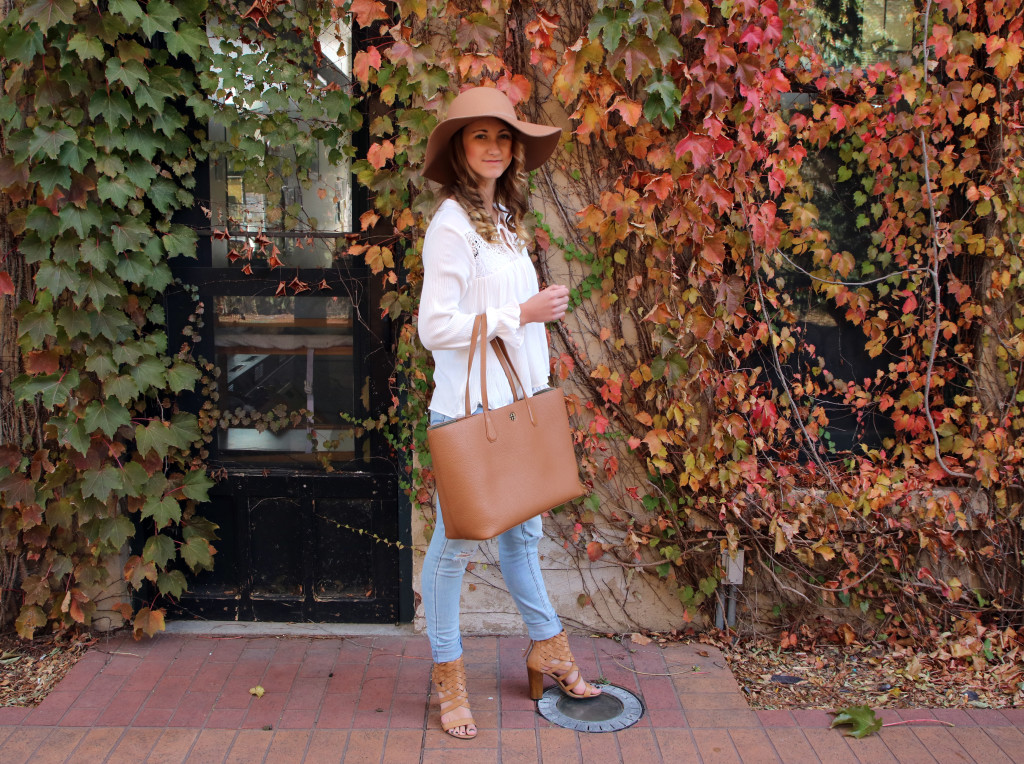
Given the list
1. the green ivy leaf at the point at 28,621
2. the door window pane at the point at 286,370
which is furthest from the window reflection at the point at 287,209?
the green ivy leaf at the point at 28,621

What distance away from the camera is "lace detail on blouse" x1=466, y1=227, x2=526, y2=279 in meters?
2.39

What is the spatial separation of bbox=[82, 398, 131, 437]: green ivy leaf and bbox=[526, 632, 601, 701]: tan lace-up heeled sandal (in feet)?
5.60

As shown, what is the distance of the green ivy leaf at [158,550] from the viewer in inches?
126

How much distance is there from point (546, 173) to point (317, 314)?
1063mm

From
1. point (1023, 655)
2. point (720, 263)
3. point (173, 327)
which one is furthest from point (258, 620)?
point (1023, 655)

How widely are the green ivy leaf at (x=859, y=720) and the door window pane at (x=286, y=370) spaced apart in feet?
6.68

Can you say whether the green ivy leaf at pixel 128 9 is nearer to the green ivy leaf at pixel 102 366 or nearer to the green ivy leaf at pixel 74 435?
the green ivy leaf at pixel 102 366

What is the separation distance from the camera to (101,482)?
3090 mm

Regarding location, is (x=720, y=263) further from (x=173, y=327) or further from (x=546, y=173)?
(x=173, y=327)

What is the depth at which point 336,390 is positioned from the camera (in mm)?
3387

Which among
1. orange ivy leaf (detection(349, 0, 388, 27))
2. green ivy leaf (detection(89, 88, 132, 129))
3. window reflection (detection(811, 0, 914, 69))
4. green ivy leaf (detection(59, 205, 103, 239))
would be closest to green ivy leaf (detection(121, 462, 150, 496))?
green ivy leaf (detection(59, 205, 103, 239))

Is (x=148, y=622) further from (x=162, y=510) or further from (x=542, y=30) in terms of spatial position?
(x=542, y=30)

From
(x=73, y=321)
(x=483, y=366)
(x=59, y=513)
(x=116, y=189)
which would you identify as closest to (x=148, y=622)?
(x=59, y=513)

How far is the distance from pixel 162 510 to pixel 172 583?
325 mm
